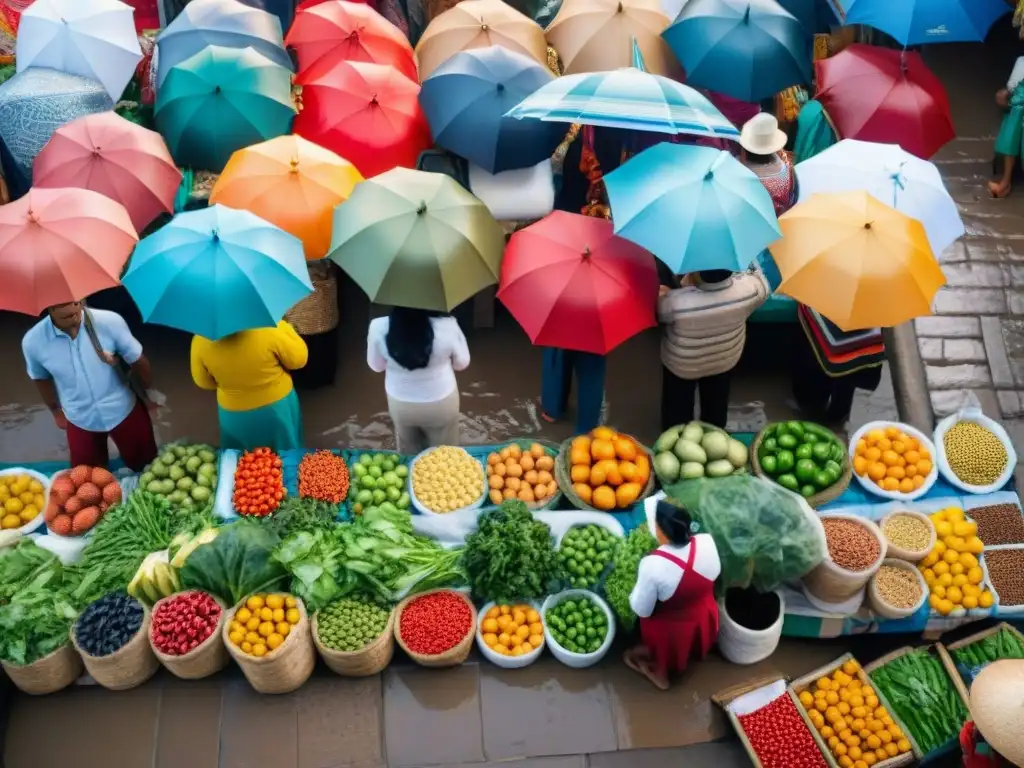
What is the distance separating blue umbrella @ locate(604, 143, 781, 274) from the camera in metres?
4.63

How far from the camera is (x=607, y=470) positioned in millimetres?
5020

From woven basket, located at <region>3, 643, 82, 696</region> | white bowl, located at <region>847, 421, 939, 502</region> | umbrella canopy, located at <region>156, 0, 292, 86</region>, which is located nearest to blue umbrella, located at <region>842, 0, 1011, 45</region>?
white bowl, located at <region>847, 421, 939, 502</region>

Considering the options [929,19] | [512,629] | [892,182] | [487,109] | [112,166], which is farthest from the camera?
[929,19]

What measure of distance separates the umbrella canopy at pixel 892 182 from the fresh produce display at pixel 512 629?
290 cm

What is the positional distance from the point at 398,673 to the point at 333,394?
2.38m

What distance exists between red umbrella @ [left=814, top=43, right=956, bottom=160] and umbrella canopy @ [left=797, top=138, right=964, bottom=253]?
0.68 meters

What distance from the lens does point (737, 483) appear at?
4.72 meters

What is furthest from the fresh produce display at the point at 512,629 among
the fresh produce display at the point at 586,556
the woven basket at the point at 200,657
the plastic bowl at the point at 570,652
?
the woven basket at the point at 200,657

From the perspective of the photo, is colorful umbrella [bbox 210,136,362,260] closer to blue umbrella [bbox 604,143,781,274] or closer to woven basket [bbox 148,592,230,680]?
blue umbrella [bbox 604,143,781,274]

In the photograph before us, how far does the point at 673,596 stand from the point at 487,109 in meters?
3.21

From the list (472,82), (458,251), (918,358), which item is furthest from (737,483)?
(472,82)

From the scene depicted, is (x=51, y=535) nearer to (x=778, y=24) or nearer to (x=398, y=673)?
(x=398, y=673)

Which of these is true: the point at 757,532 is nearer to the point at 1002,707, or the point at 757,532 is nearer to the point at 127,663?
the point at 1002,707

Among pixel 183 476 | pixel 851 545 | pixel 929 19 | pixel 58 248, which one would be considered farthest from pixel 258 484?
pixel 929 19
